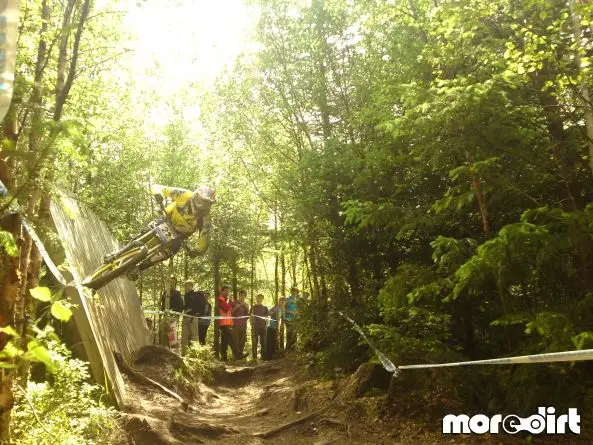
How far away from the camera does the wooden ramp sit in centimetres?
665

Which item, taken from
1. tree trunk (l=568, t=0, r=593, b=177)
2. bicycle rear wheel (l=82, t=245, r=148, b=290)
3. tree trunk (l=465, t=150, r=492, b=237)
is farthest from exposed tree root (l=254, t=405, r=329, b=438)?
tree trunk (l=568, t=0, r=593, b=177)

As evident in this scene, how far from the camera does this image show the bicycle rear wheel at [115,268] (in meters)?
7.26

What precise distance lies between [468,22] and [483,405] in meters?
4.72

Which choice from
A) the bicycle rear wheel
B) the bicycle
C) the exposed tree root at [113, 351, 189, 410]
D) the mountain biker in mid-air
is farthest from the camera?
the exposed tree root at [113, 351, 189, 410]

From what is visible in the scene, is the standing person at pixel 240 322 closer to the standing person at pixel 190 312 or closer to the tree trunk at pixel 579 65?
the standing person at pixel 190 312

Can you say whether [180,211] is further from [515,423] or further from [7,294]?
[515,423]

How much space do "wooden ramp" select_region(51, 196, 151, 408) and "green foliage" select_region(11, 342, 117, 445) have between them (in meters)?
0.87

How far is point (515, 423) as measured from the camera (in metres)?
5.25

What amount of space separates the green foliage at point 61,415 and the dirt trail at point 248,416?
0.57 meters

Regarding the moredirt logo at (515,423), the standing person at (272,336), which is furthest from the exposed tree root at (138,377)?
the standing person at (272,336)

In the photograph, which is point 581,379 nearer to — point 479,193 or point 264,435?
point 479,193

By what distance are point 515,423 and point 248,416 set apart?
461cm

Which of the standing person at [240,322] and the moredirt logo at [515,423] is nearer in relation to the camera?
the moredirt logo at [515,423]

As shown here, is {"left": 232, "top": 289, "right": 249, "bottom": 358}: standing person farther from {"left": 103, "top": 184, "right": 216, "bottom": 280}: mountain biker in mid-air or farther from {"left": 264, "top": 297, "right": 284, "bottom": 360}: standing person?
{"left": 103, "top": 184, "right": 216, "bottom": 280}: mountain biker in mid-air
